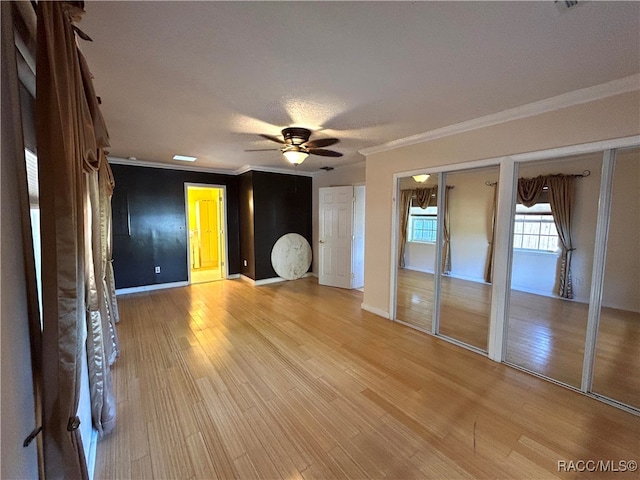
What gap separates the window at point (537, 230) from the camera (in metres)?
3.16

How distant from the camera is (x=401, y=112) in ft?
8.14

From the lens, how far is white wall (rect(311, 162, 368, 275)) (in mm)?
5070

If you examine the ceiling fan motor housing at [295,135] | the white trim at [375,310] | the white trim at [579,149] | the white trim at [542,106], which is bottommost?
the white trim at [375,310]

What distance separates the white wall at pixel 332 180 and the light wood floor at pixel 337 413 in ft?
9.90

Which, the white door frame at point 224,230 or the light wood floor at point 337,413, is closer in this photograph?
the light wood floor at point 337,413

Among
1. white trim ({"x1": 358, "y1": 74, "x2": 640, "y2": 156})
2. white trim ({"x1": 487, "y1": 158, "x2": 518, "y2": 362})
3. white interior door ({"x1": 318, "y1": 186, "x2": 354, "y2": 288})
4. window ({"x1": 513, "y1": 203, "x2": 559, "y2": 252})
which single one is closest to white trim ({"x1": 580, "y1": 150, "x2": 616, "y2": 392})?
white trim ({"x1": 358, "y1": 74, "x2": 640, "y2": 156})

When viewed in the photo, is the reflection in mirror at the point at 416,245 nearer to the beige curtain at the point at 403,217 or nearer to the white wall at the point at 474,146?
the beige curtain at the point at 403,217

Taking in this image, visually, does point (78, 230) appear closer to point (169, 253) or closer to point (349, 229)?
point (349, 229)

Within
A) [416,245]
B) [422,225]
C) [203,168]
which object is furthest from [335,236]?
[203,168]

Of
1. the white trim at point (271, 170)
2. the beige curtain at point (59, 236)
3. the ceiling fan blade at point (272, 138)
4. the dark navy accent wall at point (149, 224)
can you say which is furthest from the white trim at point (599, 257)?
the dark navy accent wall at point (149, 224)

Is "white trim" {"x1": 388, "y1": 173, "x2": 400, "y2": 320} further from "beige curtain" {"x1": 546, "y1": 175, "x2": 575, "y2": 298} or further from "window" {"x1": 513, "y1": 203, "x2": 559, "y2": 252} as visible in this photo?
"beige curtain" {"x1": 546, "y1": 175, "x2": 575, "y2": 298}

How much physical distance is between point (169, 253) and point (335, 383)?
4458 mm

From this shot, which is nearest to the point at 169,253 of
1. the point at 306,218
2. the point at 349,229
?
the point at 306,218

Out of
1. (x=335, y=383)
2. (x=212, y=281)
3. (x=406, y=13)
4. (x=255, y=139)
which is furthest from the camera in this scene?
(x=212, y=281)
